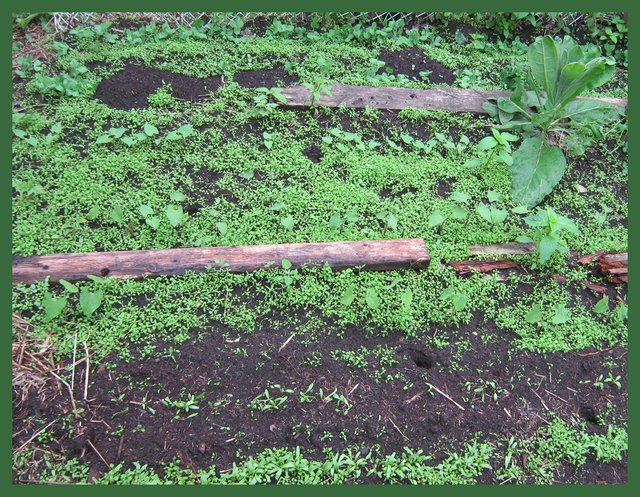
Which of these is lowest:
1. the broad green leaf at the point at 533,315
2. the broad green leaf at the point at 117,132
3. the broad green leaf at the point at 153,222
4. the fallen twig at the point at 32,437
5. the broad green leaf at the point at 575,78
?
the fallen twig at the point at 32,437

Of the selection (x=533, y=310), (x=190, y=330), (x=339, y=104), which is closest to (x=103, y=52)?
(x=339, y=104)

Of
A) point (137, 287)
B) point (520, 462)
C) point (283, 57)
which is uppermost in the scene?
point (283, 57)

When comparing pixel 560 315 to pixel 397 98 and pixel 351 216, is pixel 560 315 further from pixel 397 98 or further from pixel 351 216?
pixel 397 98

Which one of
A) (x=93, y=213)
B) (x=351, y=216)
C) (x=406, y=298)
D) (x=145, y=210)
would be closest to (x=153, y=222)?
(x=145, y=210)

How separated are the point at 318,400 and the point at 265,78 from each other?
3.17m

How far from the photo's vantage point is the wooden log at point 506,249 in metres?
3.81

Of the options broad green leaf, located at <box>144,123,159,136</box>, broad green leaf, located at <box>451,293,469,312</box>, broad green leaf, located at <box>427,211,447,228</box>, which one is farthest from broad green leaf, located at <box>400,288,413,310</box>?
broad green leaf, located at <box>144,123,159,136</box>

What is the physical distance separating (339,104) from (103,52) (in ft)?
7.55

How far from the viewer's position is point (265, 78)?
495 cm

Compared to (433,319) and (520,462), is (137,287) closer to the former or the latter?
(433,319)

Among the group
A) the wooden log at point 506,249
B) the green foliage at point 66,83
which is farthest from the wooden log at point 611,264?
the green foliage at point 66,83

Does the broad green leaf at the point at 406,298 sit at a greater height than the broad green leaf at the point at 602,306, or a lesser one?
greater

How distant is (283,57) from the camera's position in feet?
17.1

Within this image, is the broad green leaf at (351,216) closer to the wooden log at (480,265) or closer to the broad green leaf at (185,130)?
the wooden log at (480,265)
